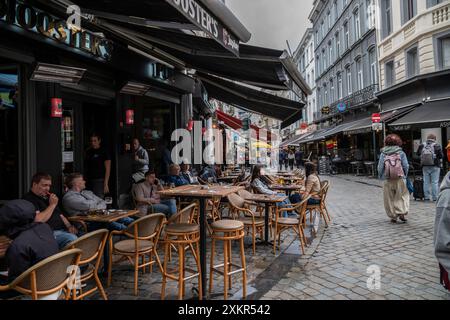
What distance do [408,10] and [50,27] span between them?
17.9 m

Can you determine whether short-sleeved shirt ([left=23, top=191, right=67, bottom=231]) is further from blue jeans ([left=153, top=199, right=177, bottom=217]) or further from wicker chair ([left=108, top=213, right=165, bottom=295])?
blue jeans ([left=153, top=199, right=177, bottom=217])

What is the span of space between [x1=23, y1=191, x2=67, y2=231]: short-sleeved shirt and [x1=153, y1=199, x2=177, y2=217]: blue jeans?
7.19 ft

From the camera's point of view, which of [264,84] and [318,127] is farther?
[318,127]

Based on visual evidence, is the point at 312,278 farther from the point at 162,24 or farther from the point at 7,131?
the point at 7,131

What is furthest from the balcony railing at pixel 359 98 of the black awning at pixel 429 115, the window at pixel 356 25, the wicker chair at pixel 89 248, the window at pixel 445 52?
the wicker chair at pixel 89 248

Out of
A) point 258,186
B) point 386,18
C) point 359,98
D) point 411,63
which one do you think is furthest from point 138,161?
point 359,98

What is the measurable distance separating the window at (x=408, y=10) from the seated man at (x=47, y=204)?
18305 millimetres

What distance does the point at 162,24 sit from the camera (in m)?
4.67

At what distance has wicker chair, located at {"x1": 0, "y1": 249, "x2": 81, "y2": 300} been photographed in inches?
96.7

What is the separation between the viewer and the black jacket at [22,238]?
267 cm

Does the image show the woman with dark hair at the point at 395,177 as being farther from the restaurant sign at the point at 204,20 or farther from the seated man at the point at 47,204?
the seated man at the point at 47,204
